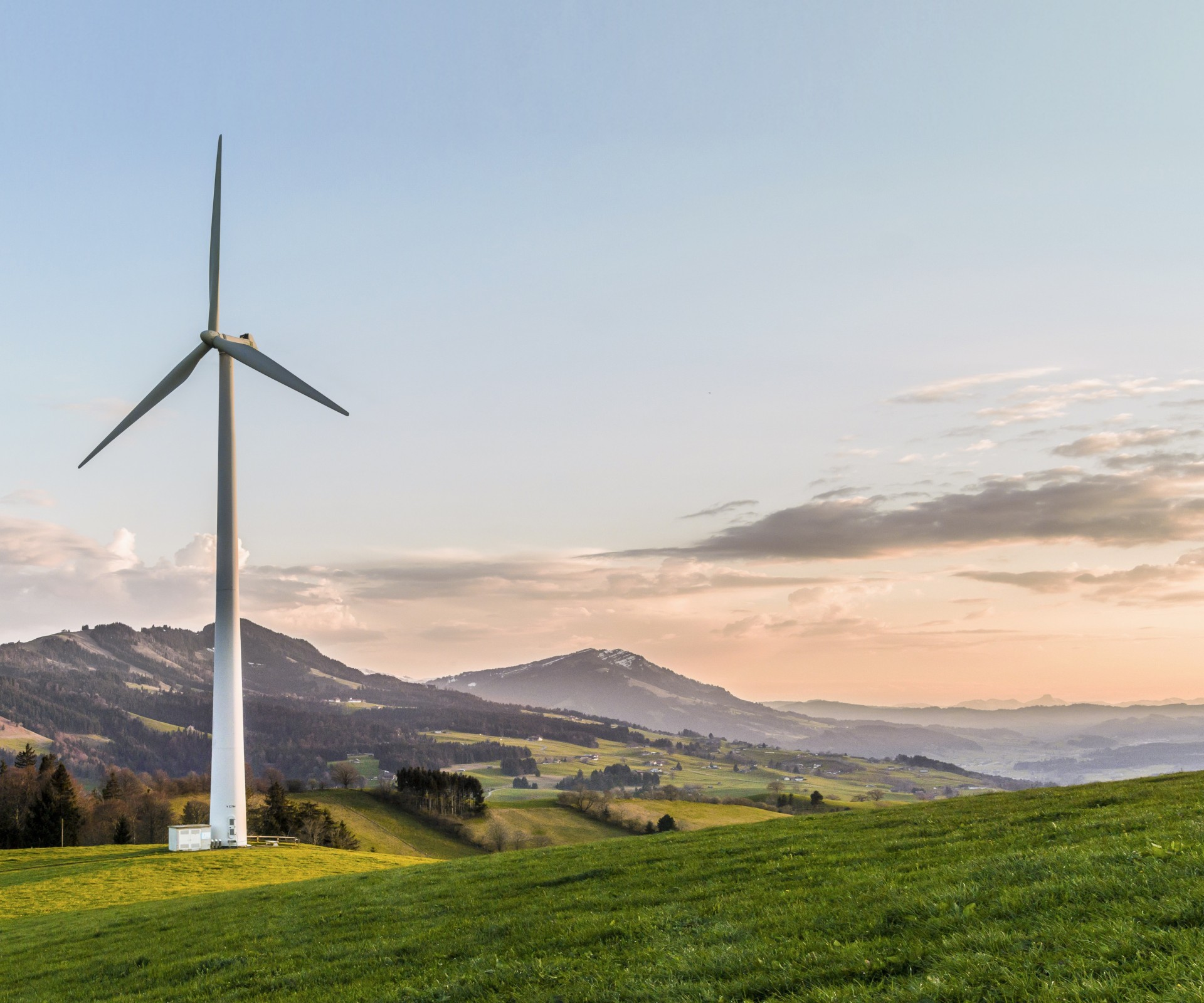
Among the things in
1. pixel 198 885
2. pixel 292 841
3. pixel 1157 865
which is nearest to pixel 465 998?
pixel 1157 865

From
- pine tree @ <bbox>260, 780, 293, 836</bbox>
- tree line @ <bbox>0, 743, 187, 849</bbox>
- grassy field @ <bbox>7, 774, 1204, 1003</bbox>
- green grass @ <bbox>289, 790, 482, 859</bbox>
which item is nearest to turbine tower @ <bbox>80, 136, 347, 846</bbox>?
grassy field @ <bbox>7, 774, 1204, 1003</bbox>

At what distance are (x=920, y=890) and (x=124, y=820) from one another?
532ft

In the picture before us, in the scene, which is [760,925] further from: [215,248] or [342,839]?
[342,839]

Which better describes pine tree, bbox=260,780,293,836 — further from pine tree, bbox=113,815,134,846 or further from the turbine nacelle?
the turbine nacelle

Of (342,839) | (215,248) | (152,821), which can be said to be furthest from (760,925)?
(152,821)

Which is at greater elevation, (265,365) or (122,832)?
(265,365)

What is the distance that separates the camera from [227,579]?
7431 centimetres

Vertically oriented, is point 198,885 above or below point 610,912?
below

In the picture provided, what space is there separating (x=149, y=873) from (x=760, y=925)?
5997cm

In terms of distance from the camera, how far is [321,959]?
21.9 meters

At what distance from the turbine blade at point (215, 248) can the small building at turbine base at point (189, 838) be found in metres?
43.8

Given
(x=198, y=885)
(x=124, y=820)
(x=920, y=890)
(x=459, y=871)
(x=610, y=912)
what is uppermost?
(x=920, y=890)

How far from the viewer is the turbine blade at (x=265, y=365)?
7531cm

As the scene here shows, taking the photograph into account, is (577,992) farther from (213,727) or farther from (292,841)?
(292,841)
